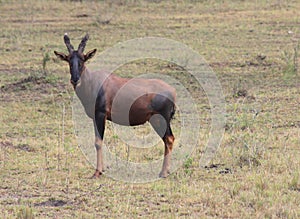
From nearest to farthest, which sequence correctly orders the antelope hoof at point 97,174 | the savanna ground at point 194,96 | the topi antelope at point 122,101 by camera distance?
the savanna ground at point 194,96 < the antelope hoof at point 97,174 < the topi antelope at point 122,101

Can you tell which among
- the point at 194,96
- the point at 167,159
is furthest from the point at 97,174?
the point at 194,96

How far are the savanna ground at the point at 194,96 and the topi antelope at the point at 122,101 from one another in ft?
1.74

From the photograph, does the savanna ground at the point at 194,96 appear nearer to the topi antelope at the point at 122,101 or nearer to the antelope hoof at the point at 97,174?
the antelope hoof at the point at 97,174

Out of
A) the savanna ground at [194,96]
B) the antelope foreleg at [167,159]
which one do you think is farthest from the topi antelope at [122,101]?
the savanna ground at [194,96]

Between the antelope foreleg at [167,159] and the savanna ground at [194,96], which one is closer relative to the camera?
the savanna ground at [194,96]

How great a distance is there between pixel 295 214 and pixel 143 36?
13489 mm

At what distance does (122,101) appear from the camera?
28.5ft

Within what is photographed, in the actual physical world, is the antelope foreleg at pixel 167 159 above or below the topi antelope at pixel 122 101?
below

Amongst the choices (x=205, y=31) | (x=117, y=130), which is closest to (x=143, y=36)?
(x=205, y=31)

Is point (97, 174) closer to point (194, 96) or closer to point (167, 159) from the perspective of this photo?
point (167, 159)

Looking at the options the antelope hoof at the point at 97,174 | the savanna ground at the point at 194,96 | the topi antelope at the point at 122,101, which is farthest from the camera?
the topi antelope at the point at 122,101

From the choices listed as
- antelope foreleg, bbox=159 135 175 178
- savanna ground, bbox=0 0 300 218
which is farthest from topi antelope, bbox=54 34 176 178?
savanna ground, bbox=0 0 300 218

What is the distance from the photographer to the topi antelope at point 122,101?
8.62m

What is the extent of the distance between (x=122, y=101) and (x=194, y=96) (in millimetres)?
5374
